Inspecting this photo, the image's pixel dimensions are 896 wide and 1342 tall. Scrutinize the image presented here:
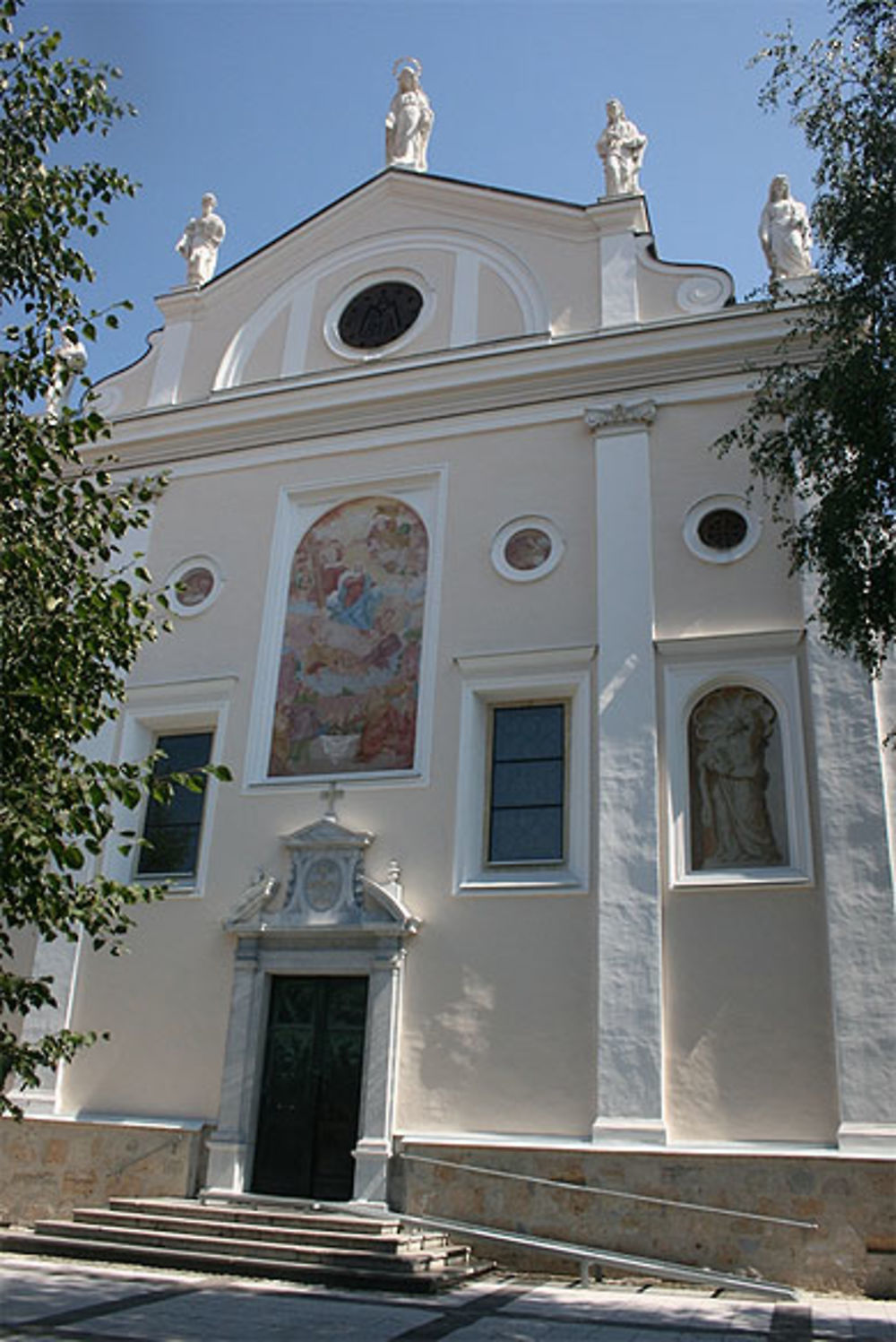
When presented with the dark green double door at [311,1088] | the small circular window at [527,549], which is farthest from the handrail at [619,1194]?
the small circular window at [527,549]

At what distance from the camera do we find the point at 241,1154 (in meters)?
12.7

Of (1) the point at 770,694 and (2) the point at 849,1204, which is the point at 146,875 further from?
(2) the point at 849,1204

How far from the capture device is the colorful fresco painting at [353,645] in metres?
14.4

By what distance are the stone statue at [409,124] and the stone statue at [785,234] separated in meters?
5.76

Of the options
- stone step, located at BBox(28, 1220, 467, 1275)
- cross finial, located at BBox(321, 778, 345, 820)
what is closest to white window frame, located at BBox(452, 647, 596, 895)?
cross finial, located at BBox(321, 778, 345, 820)

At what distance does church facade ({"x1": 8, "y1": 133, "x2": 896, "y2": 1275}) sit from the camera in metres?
11.9

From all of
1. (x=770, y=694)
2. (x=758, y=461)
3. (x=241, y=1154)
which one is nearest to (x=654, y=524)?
(x=770, y=694)

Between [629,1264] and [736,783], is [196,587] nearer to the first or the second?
[736,783]

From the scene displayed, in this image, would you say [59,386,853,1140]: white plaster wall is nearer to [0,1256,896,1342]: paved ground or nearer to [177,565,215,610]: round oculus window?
[177,565,215,610]: round oculus window

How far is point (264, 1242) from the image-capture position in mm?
Result: 10992

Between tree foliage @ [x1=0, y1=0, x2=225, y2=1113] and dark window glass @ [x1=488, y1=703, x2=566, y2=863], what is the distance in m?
6.01

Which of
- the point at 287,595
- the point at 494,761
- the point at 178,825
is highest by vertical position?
the point at 287,595

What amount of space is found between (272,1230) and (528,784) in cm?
535

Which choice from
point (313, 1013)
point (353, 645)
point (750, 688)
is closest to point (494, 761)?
point (353, 645)
